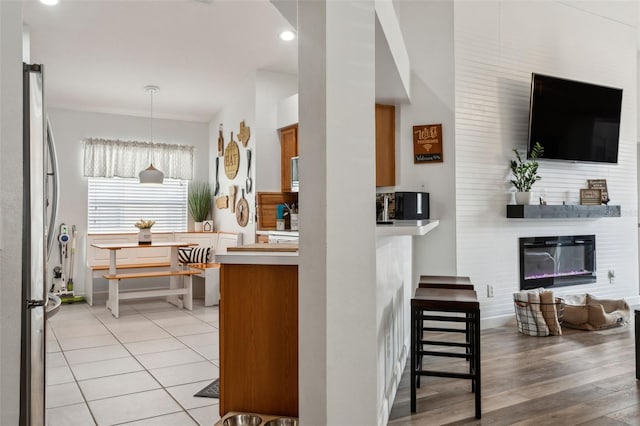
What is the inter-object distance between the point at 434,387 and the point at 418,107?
8.50ft

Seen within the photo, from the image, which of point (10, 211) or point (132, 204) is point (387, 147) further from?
point (132, 204)

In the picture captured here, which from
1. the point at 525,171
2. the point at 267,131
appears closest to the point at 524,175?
the point at 525,171

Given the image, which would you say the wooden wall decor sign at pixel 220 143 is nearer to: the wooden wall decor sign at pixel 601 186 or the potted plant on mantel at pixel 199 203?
the potted plant on mantel at pixel 199 203

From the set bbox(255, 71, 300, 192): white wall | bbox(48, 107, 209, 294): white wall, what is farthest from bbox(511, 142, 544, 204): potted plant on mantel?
bbox(48, 107, 209, 294): white wall

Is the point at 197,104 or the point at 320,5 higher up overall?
the point at 197,104

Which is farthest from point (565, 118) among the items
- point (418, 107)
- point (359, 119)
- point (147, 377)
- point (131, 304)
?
point (131, 304)

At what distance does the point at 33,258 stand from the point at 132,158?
6035mm

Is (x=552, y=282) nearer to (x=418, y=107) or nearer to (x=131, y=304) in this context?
(x=418, y=107)

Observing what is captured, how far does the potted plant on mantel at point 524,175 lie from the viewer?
454cm

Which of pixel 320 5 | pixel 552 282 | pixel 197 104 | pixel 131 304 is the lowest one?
pixel 131 304

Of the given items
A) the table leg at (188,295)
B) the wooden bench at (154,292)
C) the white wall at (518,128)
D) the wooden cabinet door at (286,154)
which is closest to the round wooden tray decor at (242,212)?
the wooden cabinet door at (286,154)

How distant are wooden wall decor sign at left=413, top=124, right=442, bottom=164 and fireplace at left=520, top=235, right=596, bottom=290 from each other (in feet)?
4.31

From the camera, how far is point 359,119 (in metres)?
1.93

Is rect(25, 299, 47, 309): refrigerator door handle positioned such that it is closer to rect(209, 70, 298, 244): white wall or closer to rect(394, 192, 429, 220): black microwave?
rect(394, 192, 429, 220): black microwave
